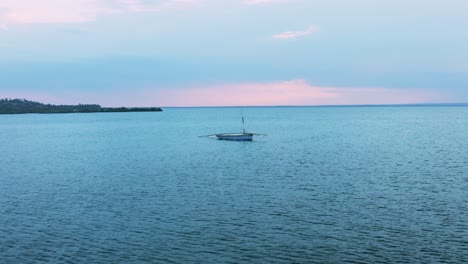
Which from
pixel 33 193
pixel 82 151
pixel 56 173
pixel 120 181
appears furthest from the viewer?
pixel 82 151

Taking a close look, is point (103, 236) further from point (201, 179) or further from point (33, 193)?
point (201, 179)

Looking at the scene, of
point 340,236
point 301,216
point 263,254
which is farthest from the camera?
point 301,216

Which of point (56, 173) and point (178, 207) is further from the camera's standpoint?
point (56, 173)

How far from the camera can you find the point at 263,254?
89.0 ft

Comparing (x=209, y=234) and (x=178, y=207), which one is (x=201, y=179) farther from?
(x=209, y=234)

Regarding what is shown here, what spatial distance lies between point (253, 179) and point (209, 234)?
69.6ft

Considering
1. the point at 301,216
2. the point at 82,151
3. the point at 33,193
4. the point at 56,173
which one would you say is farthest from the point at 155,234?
the point at 82,151

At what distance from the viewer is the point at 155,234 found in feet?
102

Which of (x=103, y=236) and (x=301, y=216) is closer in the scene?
(x=103, y=236)

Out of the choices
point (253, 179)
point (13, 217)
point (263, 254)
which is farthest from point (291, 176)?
point (13, 217)

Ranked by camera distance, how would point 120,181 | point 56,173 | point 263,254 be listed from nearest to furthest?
point 263,254 < point 120,181 < point 56,173

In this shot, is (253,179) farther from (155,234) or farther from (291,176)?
(155,234)

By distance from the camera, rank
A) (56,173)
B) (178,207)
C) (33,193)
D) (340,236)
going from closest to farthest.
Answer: (340,236)
(178,207)
(33,193)
(56,173)

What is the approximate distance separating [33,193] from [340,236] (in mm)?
29878
